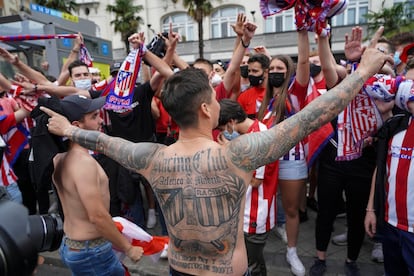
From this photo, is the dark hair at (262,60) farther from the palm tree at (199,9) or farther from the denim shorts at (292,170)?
the palm tree at (199,9)

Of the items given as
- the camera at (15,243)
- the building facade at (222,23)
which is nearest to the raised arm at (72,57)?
the camera at (15,243)

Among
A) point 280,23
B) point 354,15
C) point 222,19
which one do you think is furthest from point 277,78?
point 222,19

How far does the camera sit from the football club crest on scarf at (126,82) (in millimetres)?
3172

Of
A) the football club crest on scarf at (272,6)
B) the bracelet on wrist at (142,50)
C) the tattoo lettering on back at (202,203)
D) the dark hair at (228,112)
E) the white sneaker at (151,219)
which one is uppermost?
the football club crest on scarf at (272,6)

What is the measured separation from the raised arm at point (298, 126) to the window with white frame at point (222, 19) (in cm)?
2777

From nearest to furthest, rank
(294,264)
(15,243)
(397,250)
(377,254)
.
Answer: (15,243), (397,250), (294,264), (377,254)

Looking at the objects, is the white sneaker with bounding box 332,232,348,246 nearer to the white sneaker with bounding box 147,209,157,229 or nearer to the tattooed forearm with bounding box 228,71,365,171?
the white sneaker with bounding box 147,209,157,229

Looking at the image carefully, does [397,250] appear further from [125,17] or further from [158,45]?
[125,17]

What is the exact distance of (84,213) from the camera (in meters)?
2.14

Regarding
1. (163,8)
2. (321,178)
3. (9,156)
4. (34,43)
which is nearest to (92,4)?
(163,8)

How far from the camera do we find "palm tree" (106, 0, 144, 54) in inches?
1060

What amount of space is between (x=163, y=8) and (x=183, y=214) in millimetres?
30535

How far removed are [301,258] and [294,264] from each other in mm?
358

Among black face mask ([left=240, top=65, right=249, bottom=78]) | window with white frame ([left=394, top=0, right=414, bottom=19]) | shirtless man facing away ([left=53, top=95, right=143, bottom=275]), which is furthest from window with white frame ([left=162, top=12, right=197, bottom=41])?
shirtless man facing away ([left=53, top=95, right=143, bottom=275])
